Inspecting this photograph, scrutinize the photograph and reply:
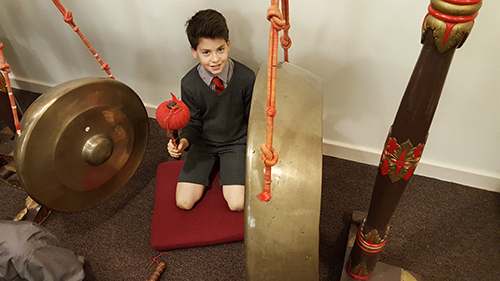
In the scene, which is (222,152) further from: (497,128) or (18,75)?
(18,75)

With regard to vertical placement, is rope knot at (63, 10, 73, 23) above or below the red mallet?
above

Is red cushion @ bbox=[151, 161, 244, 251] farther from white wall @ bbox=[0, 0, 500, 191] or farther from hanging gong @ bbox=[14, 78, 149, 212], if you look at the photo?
white wall @ bbox=[0, 0, 500, 191]

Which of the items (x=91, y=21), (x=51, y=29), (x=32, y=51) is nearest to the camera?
(x=91, y=21)

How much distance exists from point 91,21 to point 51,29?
0.91ft

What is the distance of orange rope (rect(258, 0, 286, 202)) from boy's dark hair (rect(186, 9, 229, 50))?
479 millimetres

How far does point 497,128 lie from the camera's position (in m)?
1.30

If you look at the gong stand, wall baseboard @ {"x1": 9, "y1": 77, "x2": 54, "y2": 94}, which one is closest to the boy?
the gong stand

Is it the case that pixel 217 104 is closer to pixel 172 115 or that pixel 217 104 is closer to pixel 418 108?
pixel 172 115

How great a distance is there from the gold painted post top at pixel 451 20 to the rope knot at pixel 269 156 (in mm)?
346

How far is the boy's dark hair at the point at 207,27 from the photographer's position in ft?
3.46

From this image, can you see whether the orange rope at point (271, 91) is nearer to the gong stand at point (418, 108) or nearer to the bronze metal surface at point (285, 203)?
the bronze metal surface at point (285, 203)

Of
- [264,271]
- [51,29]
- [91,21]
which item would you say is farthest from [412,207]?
[51,29]

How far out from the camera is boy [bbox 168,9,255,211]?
109 centimetres

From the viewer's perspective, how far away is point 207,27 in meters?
1.05
